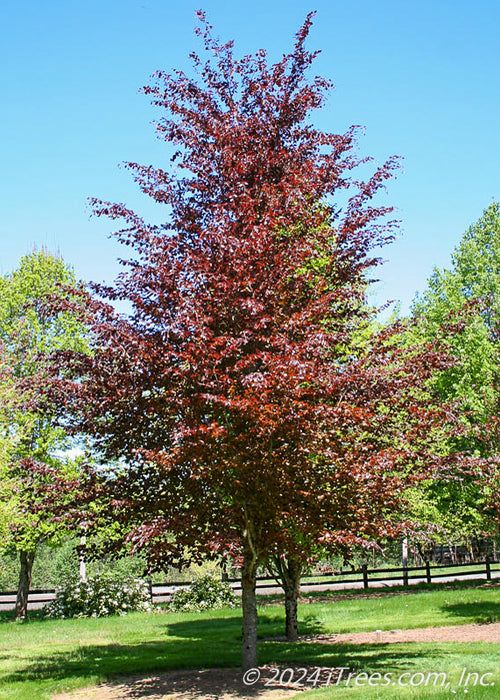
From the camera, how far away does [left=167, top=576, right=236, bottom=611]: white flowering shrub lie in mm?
24281

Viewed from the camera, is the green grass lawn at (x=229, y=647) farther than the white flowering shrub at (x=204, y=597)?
No

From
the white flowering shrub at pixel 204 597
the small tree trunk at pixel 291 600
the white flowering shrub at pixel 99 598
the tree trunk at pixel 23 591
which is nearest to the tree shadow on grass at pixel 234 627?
the small tree trunk at pixel 291 600

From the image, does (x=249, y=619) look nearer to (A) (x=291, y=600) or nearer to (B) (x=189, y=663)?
(B) (x=189, y=663)

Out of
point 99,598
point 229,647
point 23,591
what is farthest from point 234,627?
point 23,591

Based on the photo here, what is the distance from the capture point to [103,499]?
33.1 feet

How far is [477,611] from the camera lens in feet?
56.5

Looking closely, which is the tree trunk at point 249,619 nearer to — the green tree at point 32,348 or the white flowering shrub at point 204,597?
the green tree at point 32,348

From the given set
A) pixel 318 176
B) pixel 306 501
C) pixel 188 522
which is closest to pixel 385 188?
pixel 318 176

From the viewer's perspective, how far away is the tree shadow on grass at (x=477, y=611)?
1595cm

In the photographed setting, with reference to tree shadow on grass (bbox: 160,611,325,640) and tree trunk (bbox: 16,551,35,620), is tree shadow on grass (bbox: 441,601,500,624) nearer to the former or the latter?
tree shadow on grass (bbox: 160,611,325,640)

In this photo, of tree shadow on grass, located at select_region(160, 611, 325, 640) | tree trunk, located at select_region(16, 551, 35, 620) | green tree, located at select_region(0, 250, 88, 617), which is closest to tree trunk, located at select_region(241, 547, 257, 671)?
tree shadow on grass, located at select_region(160, 611, 325, 640)

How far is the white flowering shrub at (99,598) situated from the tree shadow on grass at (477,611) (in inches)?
476

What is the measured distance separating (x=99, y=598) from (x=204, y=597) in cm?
405

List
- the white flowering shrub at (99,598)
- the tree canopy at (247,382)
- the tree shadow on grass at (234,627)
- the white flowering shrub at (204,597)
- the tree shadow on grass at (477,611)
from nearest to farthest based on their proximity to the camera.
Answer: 1. the tree canopy at (247,382)
2. the tree shadow on grass at (477,611)
3. the tree shadow on grass at (234,627)
4. the white flowering shrub at (99,598)
5. the white flowering shrub at (204,597)
